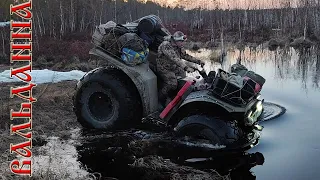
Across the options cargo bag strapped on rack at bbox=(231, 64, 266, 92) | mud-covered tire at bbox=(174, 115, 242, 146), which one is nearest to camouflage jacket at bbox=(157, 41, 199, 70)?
cargo bag strapped on rack at bbox=(231, 64, 266, 92)

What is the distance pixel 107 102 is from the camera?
7.37 metres

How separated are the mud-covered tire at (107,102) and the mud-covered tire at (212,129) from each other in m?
1.29

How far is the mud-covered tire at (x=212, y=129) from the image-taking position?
595cm

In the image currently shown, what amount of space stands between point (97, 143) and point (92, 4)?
35.4 m

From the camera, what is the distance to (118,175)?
5.55 meters

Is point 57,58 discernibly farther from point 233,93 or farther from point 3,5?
point 3,5

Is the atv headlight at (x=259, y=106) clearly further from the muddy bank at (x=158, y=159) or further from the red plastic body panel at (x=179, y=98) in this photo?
the red plastic body panel at (x=179, y=98)

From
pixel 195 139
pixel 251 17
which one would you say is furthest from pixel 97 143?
pixel 251 17

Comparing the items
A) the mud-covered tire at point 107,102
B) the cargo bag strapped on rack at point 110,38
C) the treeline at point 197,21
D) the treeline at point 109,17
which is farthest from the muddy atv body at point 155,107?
the treeline at point 109,17

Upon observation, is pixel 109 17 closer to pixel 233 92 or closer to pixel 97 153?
pixel 97 153

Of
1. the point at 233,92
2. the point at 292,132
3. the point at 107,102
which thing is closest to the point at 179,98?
the point at 233,92

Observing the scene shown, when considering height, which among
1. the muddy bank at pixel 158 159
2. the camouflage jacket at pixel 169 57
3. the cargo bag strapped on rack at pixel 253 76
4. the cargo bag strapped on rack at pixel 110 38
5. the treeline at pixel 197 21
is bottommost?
the muddy bank at pixel 158 159

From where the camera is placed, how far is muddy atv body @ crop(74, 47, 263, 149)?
6.05 m

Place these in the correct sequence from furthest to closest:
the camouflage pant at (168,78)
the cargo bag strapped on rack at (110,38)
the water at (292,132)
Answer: the cargo bag strapped on rack at (110,38)
the camouflage pant at (168,78)
the water at (292,132)
